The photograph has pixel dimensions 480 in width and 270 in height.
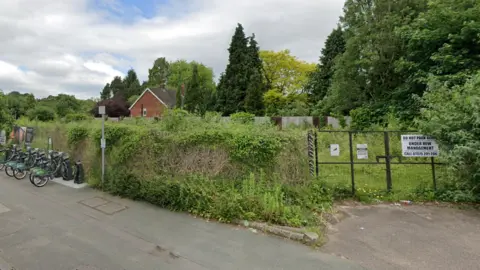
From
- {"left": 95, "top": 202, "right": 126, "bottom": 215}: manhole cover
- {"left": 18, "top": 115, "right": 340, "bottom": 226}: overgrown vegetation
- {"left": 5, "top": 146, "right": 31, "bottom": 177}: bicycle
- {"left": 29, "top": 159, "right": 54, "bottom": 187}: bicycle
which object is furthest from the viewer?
{"left": 5, "top": 146, "right": 31, "bottom": 177}: bicycle

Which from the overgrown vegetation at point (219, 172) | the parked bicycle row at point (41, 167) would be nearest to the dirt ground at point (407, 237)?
the overgrown vegetation at point (219, 172)

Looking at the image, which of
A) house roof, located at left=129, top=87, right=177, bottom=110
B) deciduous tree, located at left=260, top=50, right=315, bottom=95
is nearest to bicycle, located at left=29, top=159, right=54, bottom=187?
deciduous tree, located at left=260, top=50, right=315, bottom=95

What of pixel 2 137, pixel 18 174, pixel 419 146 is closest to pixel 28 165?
pixel 18 174

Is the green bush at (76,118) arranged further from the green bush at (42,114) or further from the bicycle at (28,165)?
the green bush at (42,114)

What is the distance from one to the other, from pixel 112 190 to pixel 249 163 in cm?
355

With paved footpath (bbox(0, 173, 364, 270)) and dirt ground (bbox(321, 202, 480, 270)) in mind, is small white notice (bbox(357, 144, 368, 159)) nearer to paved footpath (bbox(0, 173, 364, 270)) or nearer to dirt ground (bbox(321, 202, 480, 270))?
dirt ground (bbox(321, 202, 480, 270))

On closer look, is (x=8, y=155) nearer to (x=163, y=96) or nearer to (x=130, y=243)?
(x=130, y=243)

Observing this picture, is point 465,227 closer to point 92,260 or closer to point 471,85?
point 471,85

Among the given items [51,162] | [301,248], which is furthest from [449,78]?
[51,162]

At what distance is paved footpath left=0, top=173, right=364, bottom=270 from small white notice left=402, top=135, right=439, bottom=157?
3.50 m

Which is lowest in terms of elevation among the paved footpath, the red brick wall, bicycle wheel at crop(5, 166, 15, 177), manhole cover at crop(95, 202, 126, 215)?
the paved footpath

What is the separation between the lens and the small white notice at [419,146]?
535cm

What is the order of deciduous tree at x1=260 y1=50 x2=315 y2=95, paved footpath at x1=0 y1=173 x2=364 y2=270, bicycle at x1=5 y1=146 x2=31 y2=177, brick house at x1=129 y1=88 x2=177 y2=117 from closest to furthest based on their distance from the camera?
paved footpath at x1=0 y1=173 x2=364 y2=270 → bicycle at x1=5 y1=146 x2=31 y2=177 → deciduous tree at x1=260 y1=50 x2=315 y2=95 → brick house at x1=129 y1=88 x2=177 y2=117

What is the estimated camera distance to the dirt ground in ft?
10.5
